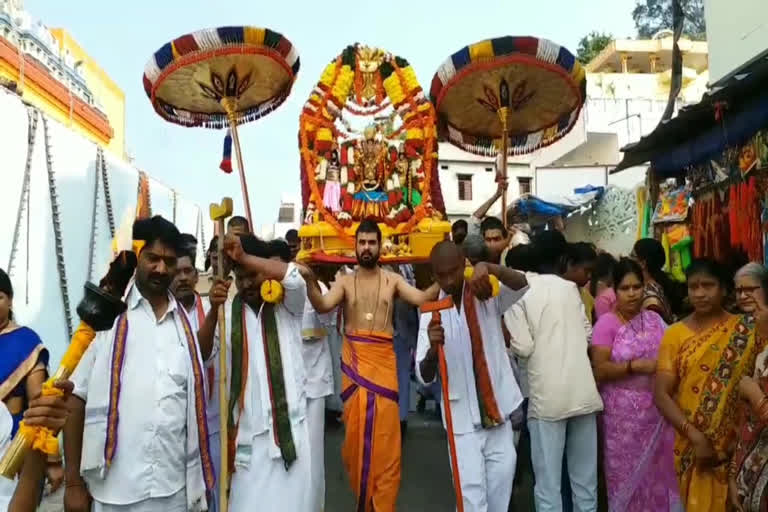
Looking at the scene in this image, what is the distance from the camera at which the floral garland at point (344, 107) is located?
20.3 ft

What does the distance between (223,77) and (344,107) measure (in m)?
1.31

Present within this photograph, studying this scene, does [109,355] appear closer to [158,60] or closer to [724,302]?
[724,302]

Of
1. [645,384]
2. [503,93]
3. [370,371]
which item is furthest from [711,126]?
[370,371]

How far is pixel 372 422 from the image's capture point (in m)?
3.82

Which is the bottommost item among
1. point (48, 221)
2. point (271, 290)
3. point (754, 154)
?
point (271, 290)

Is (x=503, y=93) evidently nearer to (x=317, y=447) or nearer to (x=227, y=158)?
(x=227, y=158)

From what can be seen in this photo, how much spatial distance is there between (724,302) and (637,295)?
17.6 inches

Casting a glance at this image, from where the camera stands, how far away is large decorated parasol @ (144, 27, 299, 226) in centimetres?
526

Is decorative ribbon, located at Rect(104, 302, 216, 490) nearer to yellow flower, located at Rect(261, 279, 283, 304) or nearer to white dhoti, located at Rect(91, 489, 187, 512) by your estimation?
white dhoti, located at Rect(91, 489, 187, 512)

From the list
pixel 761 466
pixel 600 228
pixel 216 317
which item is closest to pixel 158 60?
pixel 216 317

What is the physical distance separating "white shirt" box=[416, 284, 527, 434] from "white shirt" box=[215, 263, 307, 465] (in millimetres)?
695

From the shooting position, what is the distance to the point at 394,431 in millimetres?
3863

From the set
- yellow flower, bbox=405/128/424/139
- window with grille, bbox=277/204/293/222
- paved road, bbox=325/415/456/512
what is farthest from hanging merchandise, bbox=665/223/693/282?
window with grille, bbox=277/204/293/222

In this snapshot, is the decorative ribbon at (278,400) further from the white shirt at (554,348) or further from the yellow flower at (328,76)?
the yellow flower at (328,76)
